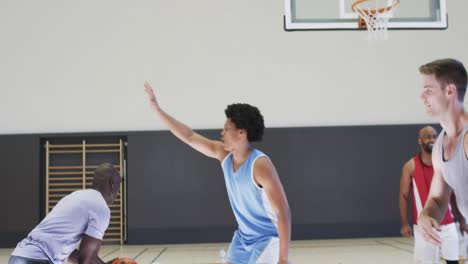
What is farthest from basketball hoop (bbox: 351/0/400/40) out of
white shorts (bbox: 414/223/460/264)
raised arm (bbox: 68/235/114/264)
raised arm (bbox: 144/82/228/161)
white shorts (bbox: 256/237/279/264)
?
raised arm (bbox: 68/235/114/264)

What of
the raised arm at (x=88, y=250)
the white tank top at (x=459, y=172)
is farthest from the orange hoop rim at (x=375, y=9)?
the raised arm at (x=88, y=250)

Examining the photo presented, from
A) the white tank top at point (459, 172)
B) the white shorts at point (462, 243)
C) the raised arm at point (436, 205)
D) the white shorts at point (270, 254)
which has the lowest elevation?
the white shorts at point (462, 243)

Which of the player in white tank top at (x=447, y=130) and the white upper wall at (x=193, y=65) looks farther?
the white upper wall at (x=193, y=65)

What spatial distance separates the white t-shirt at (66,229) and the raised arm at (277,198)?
3.32 ft

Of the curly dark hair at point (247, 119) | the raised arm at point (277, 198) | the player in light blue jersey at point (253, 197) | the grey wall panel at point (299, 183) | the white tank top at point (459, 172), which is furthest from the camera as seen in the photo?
the grey wall panel at point (299, 183)

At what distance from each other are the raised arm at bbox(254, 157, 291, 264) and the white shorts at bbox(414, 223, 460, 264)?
224cm

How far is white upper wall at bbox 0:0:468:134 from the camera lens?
988 centimetres

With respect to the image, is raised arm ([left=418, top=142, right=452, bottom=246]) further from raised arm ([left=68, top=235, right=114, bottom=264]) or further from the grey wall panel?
the grey wall panel

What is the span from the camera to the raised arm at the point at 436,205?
2.26 m

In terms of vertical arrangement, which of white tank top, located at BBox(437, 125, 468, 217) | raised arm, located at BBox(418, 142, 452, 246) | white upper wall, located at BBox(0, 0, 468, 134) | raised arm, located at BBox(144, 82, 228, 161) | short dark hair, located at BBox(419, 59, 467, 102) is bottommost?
raised arm, located at BBox(418, 142, 452, 246)

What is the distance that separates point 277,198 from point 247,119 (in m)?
0.57

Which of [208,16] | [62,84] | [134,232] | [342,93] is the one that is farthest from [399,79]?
[62,84]

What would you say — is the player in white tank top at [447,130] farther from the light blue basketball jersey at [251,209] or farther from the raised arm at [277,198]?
the light blue basketball jersey at [251,209]

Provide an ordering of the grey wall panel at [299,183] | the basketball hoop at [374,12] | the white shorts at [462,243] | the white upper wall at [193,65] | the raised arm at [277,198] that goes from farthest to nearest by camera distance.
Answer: the white upper wall at [193,65] → the grey wall panel at [299,183] → the basketball hoop at [374,12] → the white shorts at [462,243] → the raised arm at [277,198]
